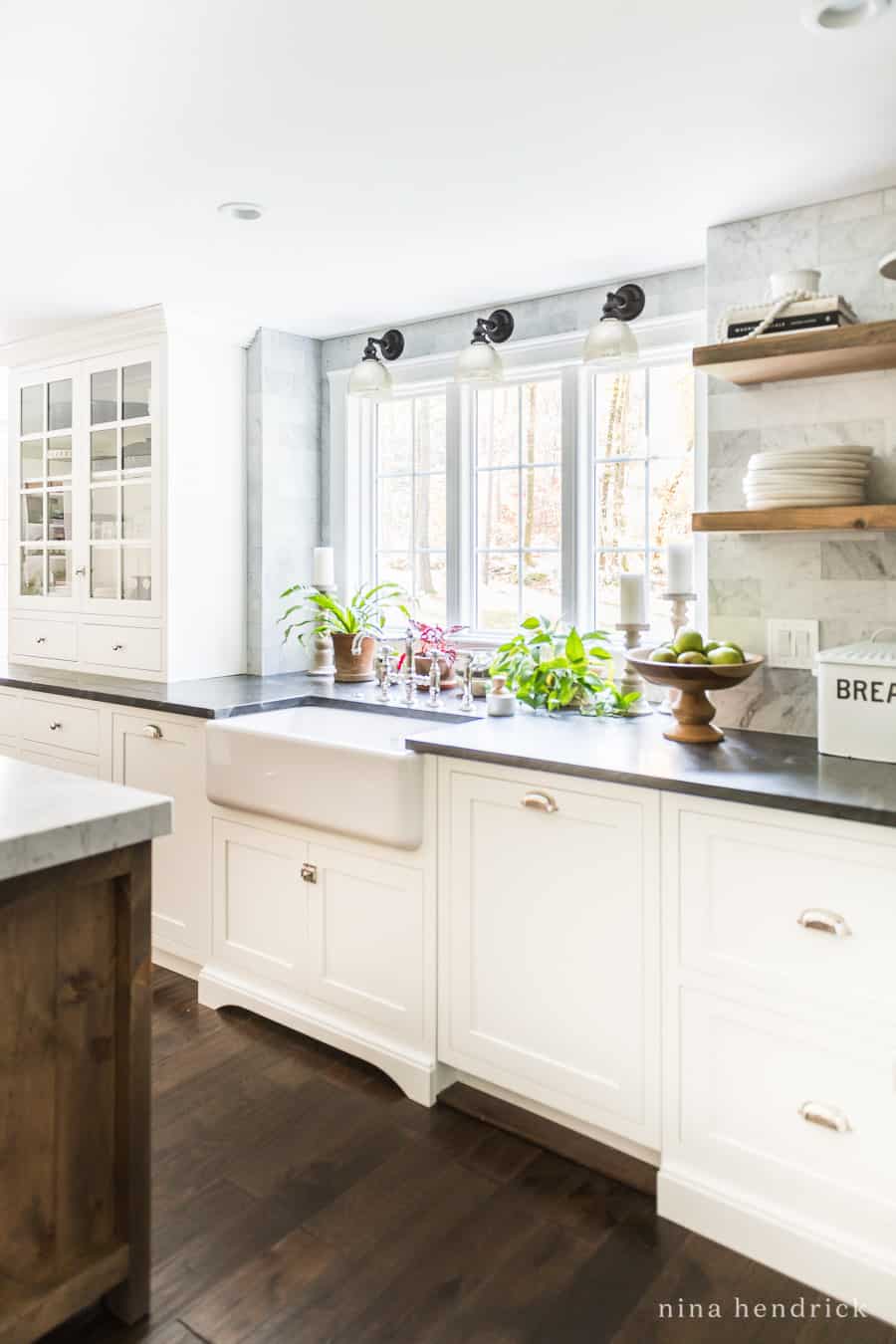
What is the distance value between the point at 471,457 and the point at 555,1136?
89.1 inches

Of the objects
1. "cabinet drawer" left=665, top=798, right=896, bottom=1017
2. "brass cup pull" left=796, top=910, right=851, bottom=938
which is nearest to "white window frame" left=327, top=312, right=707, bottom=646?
"cabinet drawer" left=665, top=798, right=896, bottom=1017

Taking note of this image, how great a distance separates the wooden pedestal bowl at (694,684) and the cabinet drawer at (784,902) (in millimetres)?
389

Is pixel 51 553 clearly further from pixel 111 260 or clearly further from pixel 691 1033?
pixel 691 1033

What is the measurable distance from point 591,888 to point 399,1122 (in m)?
0.77

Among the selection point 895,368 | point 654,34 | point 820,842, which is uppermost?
point 654,34

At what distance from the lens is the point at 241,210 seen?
8.21 ft

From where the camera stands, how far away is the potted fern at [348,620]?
3.57 m

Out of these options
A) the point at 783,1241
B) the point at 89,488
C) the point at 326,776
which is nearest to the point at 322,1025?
the point at 326,776

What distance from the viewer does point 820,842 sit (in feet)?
5.79

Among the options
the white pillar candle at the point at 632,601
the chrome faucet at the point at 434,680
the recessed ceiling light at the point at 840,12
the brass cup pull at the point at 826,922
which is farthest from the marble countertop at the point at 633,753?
the recessed ceiling light at the point at 840,12

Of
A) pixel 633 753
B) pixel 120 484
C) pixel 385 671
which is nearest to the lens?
pixel 633 753

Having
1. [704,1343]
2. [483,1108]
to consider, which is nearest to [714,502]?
[483,1108]

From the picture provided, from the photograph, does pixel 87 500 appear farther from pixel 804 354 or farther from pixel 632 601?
pixel 804 354

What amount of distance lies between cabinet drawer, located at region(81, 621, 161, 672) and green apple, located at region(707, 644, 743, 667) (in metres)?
2.13
